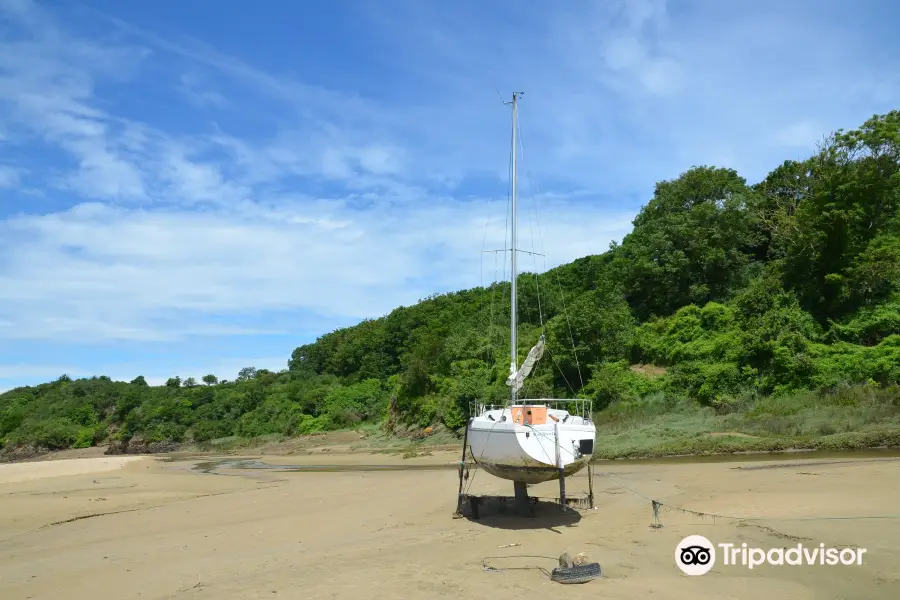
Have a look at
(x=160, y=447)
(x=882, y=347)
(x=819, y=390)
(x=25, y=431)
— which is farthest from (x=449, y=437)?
(x=25, y=431)

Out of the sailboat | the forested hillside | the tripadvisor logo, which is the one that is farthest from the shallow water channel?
the tripadvisor logo

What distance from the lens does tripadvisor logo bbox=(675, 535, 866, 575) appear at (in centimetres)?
842

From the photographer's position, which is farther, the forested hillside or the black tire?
the forested hillside

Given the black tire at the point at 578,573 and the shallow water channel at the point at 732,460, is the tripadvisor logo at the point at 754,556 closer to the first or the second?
the black tire at the point at 578,573

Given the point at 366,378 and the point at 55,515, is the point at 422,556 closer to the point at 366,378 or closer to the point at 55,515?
the point at 55,515

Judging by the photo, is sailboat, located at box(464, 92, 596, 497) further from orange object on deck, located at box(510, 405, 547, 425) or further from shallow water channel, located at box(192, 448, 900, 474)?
shallow water channel, located at box(192, 448, 900, 474)

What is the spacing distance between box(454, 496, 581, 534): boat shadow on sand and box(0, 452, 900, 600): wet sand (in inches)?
4.0

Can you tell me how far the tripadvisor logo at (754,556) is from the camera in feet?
27.6

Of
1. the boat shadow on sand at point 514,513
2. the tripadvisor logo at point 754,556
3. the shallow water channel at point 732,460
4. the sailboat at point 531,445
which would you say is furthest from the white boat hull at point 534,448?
the shallow water channel at point 732,460

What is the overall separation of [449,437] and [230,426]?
3172 cm

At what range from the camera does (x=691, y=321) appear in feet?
122

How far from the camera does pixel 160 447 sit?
183 ft

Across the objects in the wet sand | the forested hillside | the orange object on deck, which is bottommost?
the wet sand

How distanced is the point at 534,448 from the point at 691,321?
28.3 m
